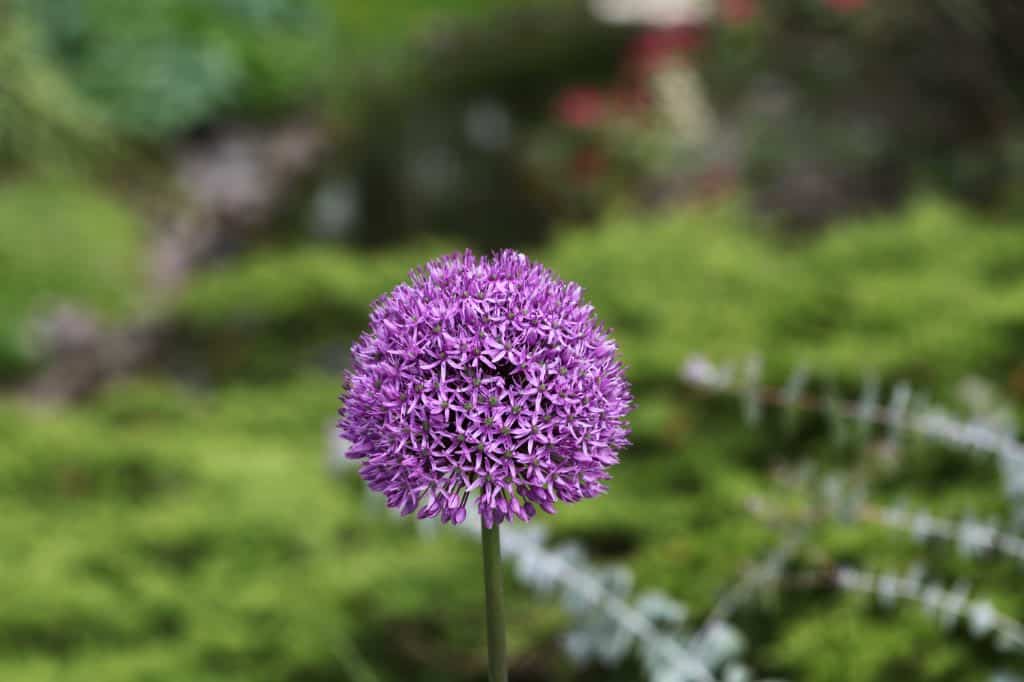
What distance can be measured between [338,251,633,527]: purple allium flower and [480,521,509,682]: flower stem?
29mm

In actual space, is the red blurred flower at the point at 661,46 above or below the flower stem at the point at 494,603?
above

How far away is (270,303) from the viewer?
22.4 ft

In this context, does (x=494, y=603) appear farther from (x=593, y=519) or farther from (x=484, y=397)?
(x=593, y=519)

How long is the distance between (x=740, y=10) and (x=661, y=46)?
0.84m

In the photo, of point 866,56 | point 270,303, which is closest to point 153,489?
point 270,303

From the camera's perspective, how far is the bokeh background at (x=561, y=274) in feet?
9.87

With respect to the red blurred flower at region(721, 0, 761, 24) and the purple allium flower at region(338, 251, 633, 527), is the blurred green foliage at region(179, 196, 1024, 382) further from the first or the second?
the red blurred flower at region(721, 0, 761, 24)

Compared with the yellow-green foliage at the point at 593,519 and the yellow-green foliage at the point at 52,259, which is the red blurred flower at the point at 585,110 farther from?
the yellow-green foliage at the point at 593,519

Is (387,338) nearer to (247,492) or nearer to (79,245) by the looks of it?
(247,492)

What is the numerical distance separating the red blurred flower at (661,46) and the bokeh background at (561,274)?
7 cm

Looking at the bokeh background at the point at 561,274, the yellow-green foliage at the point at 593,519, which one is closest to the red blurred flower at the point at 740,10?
the bokeh background at the point at 561,274

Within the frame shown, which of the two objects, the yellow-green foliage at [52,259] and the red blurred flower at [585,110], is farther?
the red blurred flower at [585,110]

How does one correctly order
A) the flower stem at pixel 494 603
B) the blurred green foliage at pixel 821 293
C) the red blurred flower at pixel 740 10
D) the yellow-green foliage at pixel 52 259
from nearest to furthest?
the flower stem at pixel 494 603, the blurred green foliage at pixel 821 293, the yellow-green foliage at pixel 52 259, the red blurred flower at pixel 740 10

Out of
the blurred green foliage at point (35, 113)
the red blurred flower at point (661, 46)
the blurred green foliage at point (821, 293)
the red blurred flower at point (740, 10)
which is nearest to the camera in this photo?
the blurred green foliage at point (821, 293)
